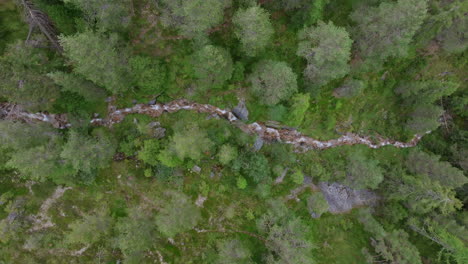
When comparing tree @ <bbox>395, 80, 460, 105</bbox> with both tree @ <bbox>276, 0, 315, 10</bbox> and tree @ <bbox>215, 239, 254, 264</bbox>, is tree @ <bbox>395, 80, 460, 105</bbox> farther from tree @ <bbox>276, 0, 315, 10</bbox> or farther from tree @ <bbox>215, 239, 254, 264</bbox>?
tree @ <bbox>215, 239, 254, 264</bbox>

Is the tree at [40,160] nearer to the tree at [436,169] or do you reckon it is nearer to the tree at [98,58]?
the tree at [98,58]

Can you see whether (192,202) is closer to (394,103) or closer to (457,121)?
(394,103)

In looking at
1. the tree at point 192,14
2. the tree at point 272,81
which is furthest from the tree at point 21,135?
the tree at point 272,81

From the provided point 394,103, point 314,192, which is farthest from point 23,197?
point 394,103

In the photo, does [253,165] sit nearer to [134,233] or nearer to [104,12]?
[134,233]

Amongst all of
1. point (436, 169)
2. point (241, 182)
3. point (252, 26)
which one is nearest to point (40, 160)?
point (241, 182)
